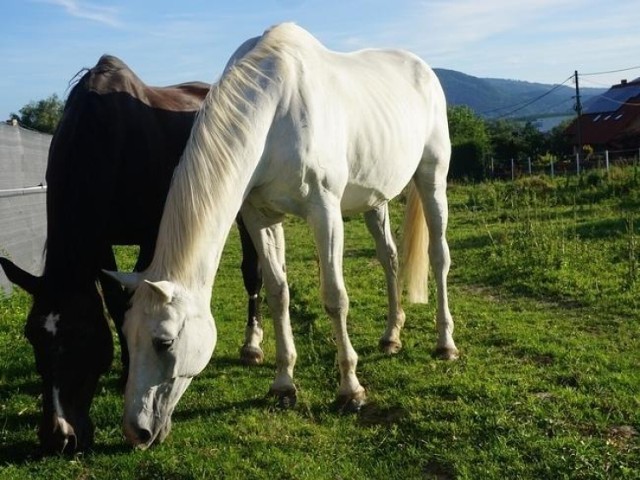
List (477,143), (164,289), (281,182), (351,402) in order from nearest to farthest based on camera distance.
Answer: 1. (164,289)
2. (281,182)
3. (351,402)
4. (477,143)

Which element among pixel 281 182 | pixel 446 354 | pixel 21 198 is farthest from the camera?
pixel 21 198

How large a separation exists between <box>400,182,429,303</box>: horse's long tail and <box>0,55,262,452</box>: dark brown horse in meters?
2.00

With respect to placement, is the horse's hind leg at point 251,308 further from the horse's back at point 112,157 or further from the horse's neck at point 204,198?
the horse's neck at point 204,198

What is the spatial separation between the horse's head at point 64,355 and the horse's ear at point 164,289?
609mm

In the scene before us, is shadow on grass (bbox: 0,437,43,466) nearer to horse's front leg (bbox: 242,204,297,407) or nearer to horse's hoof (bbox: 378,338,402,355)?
horse's front leg (bbox: 242,204,297,407)

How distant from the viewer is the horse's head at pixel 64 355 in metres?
3.31

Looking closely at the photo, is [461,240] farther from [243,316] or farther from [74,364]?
[74,364]

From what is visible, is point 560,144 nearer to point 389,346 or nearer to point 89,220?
point 389,346

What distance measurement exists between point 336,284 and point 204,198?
1.13m

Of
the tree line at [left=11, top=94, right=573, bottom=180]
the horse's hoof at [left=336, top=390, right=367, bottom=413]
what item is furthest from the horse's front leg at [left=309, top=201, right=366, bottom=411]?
the tree line at [left=11, top=94, right=573, bottom=180]

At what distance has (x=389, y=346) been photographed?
17.1 feet

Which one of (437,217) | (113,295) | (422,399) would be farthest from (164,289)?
(437,217)

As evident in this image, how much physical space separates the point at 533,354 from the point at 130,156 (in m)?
3.11

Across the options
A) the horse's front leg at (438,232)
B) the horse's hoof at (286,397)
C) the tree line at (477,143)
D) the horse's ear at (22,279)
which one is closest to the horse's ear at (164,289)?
the horse's ear at (22,279)
